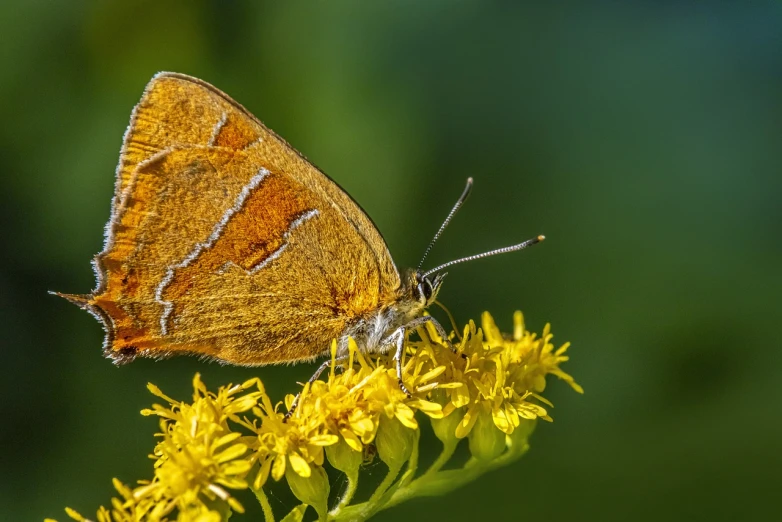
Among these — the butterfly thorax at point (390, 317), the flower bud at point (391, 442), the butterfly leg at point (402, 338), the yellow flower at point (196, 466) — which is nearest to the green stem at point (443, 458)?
the flower bud at point (391, 442)

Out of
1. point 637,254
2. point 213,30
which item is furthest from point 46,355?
point 637,254

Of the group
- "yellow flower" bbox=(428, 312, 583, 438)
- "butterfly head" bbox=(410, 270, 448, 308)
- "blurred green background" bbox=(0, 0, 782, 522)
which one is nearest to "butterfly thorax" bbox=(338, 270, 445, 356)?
"butterfly head" bbox=(410, 270, 448, 308)

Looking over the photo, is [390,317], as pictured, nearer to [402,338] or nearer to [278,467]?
[402,338]

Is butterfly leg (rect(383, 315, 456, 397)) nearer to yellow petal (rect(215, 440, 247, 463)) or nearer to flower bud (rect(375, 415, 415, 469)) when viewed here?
flower bud (rect(375, 415, 415, 469))

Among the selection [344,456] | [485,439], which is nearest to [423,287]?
[485,439]

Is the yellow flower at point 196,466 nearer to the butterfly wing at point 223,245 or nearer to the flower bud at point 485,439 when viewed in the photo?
the butterfly wing at point 223,245
